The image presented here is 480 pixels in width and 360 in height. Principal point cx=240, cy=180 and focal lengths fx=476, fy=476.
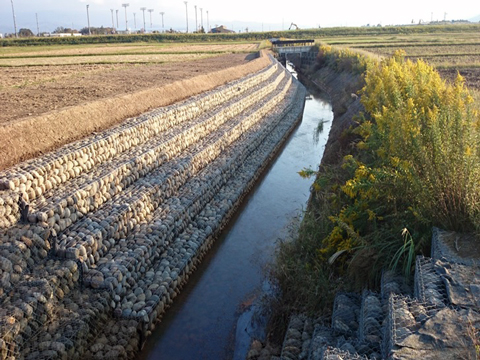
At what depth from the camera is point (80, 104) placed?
551 inches

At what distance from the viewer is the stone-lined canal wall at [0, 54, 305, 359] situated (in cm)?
693

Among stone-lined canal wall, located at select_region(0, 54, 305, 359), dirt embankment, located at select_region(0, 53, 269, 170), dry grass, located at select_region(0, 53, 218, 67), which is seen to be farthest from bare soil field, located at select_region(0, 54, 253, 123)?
dry grass, located at select_region(0, 53, 218, 67)

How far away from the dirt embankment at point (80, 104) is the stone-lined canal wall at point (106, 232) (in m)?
0.60

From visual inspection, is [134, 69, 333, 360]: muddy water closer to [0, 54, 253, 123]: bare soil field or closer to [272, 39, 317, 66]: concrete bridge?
[0, 54, 253, 123]: bare soil field

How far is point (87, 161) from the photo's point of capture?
35.5 ft

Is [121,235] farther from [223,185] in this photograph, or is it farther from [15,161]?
[223,185]

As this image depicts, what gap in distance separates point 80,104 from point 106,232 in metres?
6.34

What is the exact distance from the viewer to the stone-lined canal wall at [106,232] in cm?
693

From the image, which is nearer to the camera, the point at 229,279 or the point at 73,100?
the point at 229,279

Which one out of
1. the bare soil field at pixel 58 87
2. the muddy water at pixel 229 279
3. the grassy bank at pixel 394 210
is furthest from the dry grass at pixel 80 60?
the grassy bank at pixel 394 210

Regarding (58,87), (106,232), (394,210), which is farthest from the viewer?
(58,87)

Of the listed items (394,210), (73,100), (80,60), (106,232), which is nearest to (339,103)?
(73,100)

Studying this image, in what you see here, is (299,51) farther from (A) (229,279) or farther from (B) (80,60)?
(A) (229,279)

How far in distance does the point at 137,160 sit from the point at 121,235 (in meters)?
2.67
